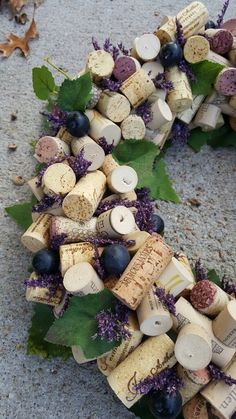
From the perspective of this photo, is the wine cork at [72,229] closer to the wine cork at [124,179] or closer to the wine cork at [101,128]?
the wine cork at [124,179]

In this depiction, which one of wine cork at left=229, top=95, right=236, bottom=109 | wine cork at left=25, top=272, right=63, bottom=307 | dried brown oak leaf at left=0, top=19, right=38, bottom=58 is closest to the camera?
wine cork at left=25, top=272, right=63, bottom=307

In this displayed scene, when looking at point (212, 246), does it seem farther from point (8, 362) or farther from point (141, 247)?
point (8, 362)

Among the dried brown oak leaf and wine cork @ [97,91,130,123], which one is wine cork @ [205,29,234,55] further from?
the dried brown oak leaf

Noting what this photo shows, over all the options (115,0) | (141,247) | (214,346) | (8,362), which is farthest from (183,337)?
(115,0)

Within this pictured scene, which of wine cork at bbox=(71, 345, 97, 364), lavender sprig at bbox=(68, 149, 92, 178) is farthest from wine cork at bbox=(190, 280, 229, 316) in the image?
lavender sprig at bbox=(68, 149, 92, 178)

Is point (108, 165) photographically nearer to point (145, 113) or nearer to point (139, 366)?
point (145, 113)

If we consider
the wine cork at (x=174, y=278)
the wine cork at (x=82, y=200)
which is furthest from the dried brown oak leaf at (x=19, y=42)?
the wine cork at (x=174, y=278)
